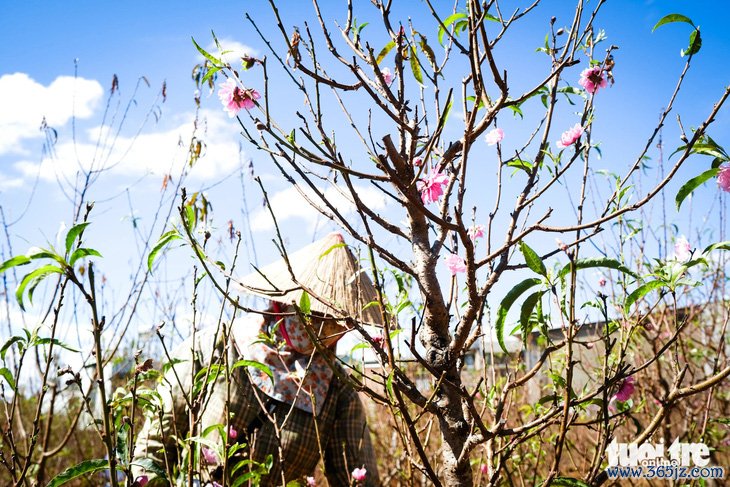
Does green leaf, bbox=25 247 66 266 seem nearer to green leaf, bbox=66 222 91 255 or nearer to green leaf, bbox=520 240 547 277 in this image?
green leaf, bbox=66 222 91 255

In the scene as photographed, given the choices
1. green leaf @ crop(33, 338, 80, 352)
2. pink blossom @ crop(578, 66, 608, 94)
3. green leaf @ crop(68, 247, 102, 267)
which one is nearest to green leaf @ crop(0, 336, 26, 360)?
green leaf @ crop(33, 338, 80, 352)

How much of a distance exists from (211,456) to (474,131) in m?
1.63

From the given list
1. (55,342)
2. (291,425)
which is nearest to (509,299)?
(55,342)

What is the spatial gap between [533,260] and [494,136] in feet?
1.98

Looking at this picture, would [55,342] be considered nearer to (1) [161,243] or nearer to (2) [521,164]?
(1) [161,243]

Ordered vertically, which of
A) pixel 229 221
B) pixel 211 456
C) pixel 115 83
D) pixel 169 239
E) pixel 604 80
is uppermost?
pixel 115 83

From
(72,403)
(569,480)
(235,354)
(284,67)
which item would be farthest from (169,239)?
(72,403)

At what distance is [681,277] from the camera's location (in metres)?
1.09

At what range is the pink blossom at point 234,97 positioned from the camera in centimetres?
133

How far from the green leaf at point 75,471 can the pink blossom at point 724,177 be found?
4.01ft

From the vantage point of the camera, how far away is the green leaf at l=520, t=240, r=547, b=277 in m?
0.94

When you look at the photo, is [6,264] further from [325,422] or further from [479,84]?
[325,422]

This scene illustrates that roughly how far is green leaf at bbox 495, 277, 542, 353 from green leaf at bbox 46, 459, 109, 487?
2.41 feet

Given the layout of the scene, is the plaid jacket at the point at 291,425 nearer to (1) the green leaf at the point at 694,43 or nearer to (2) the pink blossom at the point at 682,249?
(2) the pink blossom at the point at 682,249
